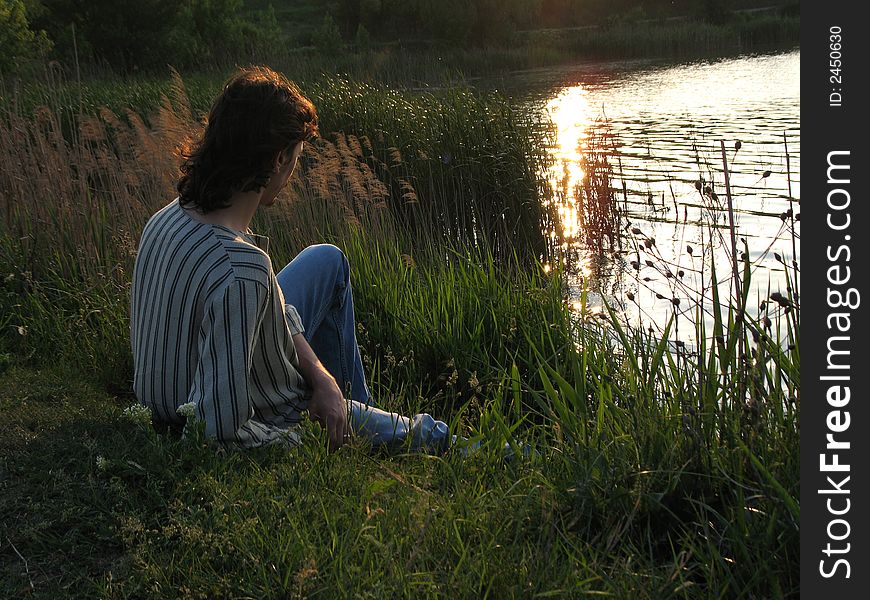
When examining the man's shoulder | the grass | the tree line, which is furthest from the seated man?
the tree line

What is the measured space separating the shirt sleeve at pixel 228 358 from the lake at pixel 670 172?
106cm

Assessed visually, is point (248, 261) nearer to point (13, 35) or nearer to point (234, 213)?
point (234, 213)

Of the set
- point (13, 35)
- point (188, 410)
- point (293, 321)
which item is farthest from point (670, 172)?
point (13, 35)

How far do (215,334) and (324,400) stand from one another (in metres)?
0.40

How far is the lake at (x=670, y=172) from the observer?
3922 millimetres

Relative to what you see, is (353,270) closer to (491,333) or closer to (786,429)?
(491,333)

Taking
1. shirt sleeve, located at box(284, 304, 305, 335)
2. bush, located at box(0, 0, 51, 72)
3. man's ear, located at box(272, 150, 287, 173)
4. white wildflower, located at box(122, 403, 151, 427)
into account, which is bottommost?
white wildflower, located at box(122, 403, 151, 427)

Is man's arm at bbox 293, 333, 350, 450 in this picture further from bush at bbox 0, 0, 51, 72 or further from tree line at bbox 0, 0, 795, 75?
bush at bbox 0, 0, 51, 72

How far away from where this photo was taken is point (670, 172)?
397 inches

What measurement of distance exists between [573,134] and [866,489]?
10.4m

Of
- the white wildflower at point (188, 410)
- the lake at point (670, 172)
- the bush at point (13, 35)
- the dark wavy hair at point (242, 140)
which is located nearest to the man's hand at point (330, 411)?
the white wildflower at point (188, 410)

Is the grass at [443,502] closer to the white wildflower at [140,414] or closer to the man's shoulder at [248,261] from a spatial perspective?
the white wildflower at [140,414]

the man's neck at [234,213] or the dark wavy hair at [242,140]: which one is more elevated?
the dark wavy hair at [242,140]

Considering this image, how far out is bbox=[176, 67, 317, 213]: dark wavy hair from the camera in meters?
2.45
